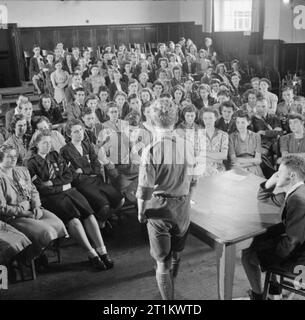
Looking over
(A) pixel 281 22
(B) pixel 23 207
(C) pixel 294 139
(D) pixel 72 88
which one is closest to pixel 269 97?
(C) pixel 294 139

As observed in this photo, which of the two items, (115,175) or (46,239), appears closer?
(46,239)

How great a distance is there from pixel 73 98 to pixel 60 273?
3.74 metres

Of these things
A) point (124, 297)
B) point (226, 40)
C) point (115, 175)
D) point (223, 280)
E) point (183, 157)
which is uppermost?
point (226, 40)

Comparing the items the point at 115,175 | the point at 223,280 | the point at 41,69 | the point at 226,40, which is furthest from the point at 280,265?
the point at 226,40

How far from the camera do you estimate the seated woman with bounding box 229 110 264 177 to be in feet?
14.4

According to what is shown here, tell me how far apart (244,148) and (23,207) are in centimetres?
229

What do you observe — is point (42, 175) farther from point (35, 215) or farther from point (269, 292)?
point (269, 292)

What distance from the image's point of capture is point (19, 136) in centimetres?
454

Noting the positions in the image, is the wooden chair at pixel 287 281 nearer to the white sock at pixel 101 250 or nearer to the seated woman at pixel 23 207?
the white sock at pixel 101 250

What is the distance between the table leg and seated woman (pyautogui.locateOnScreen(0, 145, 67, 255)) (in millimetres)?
1388

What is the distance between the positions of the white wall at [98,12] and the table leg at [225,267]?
1037 centimetres

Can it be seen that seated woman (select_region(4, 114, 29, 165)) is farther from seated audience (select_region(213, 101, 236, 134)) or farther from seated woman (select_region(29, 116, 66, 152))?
seated audience (select_region(213, 101, 236, 134))

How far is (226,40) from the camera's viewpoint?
12477 mm

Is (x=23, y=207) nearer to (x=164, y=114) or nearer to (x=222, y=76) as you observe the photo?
(x=164, y=114)
